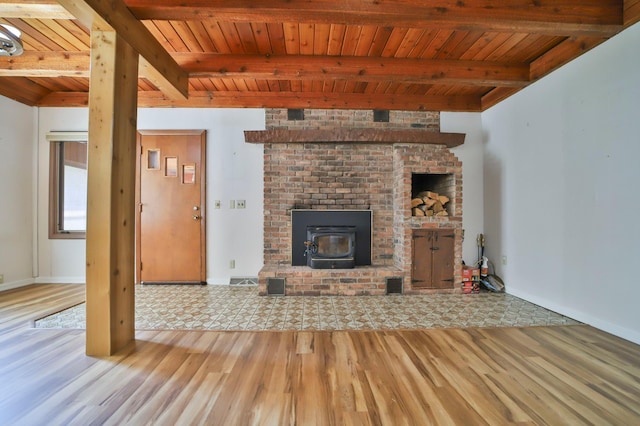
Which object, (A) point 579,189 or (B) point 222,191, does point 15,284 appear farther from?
(A) point 579,189

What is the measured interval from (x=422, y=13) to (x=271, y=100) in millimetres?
2103

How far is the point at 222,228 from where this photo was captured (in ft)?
11.5

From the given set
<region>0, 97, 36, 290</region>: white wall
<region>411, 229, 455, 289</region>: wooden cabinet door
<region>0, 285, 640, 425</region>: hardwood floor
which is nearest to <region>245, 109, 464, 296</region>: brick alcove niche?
<region>411, 229, 455, 289</region>: wooden cabinet door

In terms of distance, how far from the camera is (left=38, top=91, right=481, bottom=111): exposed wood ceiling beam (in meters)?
3.40

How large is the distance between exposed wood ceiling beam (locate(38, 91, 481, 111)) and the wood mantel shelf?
14.9 inches

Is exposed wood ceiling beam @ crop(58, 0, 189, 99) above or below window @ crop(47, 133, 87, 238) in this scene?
above

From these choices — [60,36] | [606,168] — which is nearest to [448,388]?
[606,168]

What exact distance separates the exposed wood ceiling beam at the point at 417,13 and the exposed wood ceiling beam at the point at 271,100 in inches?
58.6

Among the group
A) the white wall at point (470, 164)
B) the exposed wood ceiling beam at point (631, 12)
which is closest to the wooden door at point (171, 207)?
the white wall at point (470, 164)

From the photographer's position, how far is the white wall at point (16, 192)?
3.16m

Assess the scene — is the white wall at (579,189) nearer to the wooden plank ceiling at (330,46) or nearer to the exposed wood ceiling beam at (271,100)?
the wooden plank ceiling at (330,46)

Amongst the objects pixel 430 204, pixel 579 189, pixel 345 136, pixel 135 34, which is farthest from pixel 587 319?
pixel 135 34

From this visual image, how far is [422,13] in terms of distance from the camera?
183cm

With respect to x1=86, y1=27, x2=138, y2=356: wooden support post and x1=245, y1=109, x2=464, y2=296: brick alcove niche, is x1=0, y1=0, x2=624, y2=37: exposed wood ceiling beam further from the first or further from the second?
x1=245, y1=109, x2=464, y2=296: brick alcove niche
